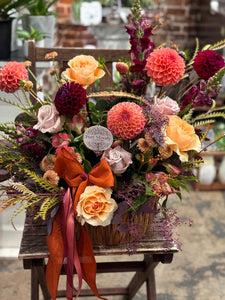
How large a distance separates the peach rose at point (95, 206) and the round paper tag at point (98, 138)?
0.09 meters

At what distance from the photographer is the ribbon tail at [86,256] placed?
96 cm

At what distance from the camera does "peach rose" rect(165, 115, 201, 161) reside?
0.90 m

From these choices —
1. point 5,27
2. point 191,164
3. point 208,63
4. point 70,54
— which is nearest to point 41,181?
point 191,164

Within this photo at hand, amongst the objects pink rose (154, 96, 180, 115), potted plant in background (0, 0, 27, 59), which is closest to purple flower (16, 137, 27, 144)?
pink rose (154, 96, 180, 115)

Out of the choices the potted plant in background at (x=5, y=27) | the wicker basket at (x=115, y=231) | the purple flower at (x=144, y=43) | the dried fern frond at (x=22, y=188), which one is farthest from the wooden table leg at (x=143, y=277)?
the potted plant in background at (x=5, y=27)

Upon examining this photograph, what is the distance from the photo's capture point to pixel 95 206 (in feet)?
2.91

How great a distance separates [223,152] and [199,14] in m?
1.72

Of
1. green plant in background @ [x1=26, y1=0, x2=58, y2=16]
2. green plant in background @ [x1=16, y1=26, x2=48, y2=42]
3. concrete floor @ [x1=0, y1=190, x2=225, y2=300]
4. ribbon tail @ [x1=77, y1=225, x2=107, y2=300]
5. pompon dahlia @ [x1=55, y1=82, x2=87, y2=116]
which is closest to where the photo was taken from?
pompon dahlia @ [x1=55, y1=82, x2=87, y2=116]

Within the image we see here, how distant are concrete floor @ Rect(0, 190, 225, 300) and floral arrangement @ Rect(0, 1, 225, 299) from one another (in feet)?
2.93

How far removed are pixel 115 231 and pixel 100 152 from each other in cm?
22

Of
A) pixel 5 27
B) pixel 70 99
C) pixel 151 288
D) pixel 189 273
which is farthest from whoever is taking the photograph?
pixel 189 273

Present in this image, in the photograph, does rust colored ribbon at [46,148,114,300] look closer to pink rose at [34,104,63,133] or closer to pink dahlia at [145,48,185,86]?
pink rose at [34,104,63,133]

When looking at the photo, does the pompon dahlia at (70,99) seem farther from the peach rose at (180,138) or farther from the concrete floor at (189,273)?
the concrete floor at (189,273)

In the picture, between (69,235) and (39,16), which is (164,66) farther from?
(39,16)
